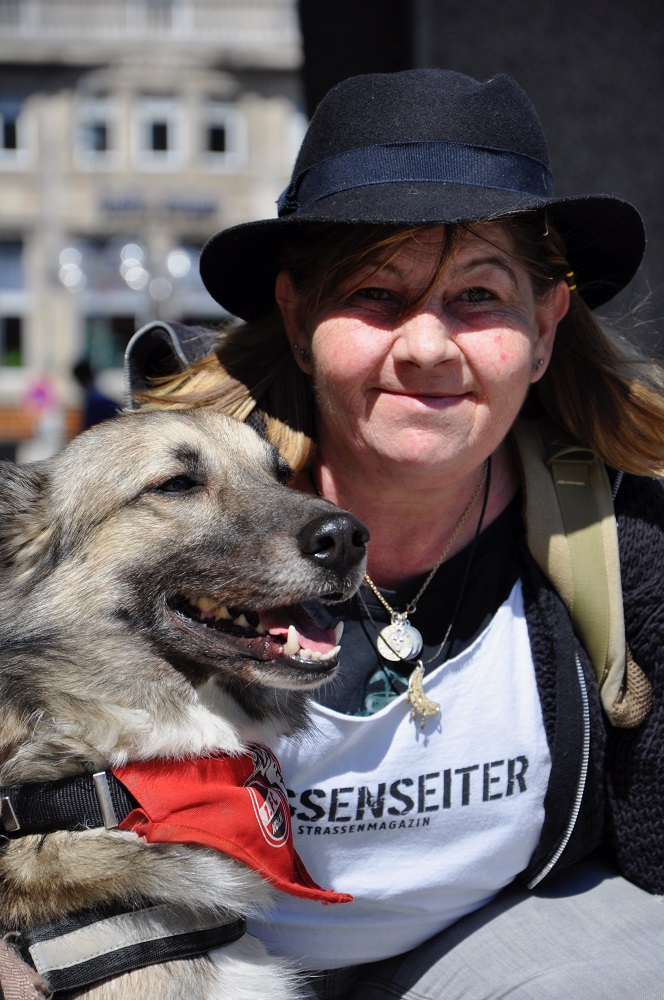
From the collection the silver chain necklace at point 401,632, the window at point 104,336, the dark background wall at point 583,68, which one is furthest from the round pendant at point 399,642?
the window at point 104,336

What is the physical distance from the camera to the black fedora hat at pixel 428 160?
6.99 feet

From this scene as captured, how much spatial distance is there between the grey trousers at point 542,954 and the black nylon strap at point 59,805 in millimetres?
861

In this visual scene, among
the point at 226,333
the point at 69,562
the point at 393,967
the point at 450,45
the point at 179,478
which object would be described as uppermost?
the point at 450,45

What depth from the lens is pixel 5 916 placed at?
6.17ft

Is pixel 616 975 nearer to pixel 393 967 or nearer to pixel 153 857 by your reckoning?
pixel 393 967

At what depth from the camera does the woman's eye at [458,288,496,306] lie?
2.25 metres

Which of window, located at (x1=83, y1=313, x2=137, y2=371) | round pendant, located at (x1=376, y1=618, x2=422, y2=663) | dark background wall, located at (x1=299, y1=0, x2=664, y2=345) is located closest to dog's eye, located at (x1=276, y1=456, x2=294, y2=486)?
round pendant, located at (x1=376, y1=618, x2=422, y2=663)

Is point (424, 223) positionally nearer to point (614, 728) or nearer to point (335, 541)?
point (335, 541)

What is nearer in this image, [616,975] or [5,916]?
[5,916]

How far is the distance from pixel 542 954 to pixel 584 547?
3.23 feet

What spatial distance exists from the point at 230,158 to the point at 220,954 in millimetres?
28910

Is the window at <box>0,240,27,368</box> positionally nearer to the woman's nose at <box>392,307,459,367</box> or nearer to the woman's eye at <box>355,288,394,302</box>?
the woman's eye at <box>355,288,394,302</box>

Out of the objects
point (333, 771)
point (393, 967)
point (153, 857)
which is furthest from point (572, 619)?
point (153, 857)

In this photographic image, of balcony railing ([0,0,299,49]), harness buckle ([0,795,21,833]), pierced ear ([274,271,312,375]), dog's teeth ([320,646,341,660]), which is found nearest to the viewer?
harness buckle ([0,795,21,833])
